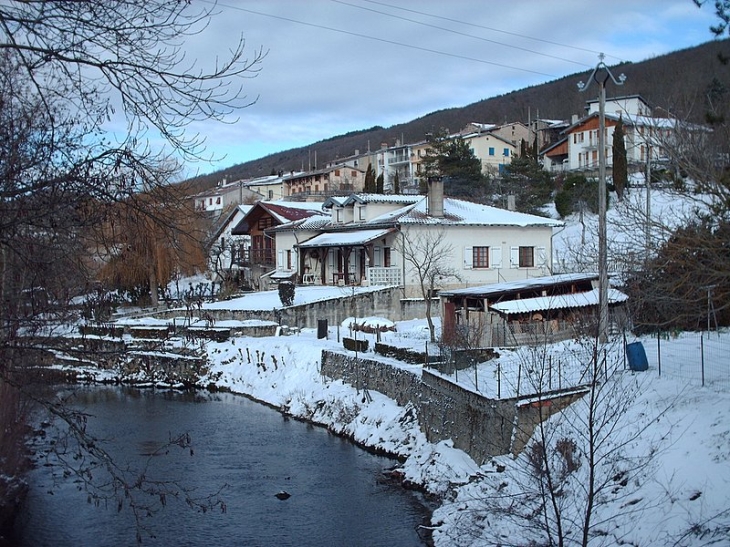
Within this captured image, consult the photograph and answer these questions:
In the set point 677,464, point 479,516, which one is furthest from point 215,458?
point 677,464

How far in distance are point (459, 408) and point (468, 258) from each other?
19406 mm

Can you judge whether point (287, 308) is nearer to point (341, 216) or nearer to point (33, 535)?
point (341, 216)

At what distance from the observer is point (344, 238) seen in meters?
38.6

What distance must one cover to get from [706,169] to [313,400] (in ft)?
53.6

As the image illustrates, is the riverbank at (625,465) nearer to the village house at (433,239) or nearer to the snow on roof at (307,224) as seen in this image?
the village house at (433,239)

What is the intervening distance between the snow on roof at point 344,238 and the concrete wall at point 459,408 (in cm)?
1156

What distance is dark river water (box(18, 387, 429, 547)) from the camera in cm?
1423

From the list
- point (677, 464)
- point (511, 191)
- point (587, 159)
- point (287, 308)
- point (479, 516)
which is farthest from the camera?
point (587, 159)

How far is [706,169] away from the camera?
1217 centimetres

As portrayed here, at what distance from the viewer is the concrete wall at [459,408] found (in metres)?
15.3

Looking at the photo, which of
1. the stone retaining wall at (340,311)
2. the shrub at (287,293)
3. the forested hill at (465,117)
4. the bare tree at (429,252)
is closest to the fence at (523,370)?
the stone retaining wall at (340,311)

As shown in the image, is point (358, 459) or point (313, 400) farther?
point (313, 400)

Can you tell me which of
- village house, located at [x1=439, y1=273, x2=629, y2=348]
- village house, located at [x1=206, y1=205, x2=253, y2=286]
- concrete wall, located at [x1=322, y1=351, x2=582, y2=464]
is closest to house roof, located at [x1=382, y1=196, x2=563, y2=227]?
village house, located at [x1=439, y1=273, x2=629, y2=348]

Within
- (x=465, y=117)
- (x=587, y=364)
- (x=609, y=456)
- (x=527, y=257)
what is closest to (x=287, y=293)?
(x=527, y=257)
